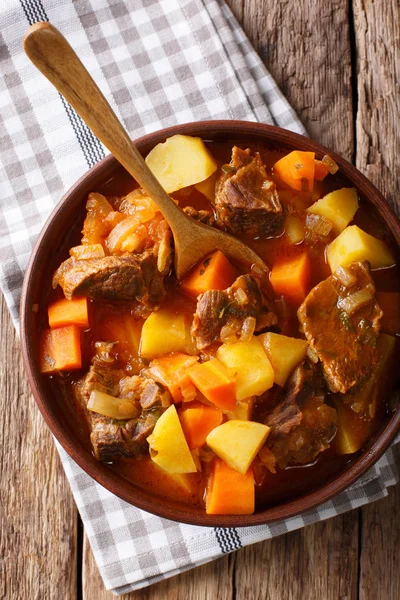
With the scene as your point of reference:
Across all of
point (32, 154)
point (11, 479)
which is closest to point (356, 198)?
point (32, 154)

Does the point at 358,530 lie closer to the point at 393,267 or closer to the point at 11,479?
the point at 393,267

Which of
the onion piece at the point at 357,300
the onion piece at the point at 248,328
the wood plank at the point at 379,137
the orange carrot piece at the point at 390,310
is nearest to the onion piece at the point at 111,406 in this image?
A: the onion piece at the point at 248,328

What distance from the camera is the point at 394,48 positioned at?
376 centimetres

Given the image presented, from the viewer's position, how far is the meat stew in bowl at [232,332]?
117 inches

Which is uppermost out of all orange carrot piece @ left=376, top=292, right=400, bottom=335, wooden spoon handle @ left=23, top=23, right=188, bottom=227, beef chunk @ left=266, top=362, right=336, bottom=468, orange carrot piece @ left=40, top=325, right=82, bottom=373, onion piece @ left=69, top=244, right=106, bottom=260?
wooden spoon handle @ left=23, top=23, right=188, bottom=227

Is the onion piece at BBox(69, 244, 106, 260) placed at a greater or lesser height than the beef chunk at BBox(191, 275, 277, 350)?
greater

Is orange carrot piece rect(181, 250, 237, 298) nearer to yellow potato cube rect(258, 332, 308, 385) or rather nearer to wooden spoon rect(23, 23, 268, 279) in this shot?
wooden spoon rect(23, 23, 268, 279)

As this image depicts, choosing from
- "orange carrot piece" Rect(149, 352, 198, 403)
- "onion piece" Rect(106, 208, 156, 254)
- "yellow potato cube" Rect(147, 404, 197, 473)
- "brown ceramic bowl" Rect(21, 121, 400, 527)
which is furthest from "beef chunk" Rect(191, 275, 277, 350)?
"brown ceramic bowl" Rect(21, 121, 400, 527)

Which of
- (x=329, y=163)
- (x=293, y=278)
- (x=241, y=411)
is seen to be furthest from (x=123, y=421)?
(x=329, y=163)

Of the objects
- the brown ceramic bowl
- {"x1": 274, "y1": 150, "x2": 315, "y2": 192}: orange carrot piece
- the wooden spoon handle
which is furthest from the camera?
{"x1": 274, "y1": 150, "x2": 315, "y2": 192}: orange carrot piece

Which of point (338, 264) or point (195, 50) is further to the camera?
point (195, 50)

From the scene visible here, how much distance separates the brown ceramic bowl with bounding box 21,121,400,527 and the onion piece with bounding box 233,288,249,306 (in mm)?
724

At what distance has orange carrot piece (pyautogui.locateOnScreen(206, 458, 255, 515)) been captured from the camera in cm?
304

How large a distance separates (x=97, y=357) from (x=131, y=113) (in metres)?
1.28
